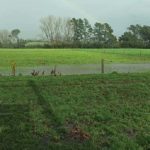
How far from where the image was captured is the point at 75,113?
9.18m

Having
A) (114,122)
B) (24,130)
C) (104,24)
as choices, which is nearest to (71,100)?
(114,122)

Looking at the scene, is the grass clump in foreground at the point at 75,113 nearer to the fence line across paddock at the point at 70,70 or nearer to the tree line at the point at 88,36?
the fence line across paddock at the point at 70,70

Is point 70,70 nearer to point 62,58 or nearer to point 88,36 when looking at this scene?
point 62,58

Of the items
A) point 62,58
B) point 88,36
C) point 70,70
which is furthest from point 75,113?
point 88,36

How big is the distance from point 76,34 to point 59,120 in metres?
131

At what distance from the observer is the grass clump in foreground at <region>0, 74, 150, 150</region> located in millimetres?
7363

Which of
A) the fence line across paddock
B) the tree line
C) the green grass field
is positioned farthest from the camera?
the tree line

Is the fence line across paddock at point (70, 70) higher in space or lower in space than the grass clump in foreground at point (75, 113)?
lower

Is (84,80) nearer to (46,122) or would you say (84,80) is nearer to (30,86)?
(30,86)

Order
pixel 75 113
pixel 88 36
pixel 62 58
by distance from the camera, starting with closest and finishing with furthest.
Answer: pixel 75 113 → pixel 62 58 → pixel 88 36

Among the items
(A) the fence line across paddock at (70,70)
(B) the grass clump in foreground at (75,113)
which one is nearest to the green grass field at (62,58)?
(A) the fence line across paddock at (70,70)

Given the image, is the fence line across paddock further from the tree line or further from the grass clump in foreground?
the tree line

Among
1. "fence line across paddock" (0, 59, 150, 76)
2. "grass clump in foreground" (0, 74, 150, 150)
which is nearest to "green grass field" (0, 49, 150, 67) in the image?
"fence line across paddock" (0, 59, 150, 76)

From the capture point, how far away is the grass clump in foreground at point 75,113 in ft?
24.2
